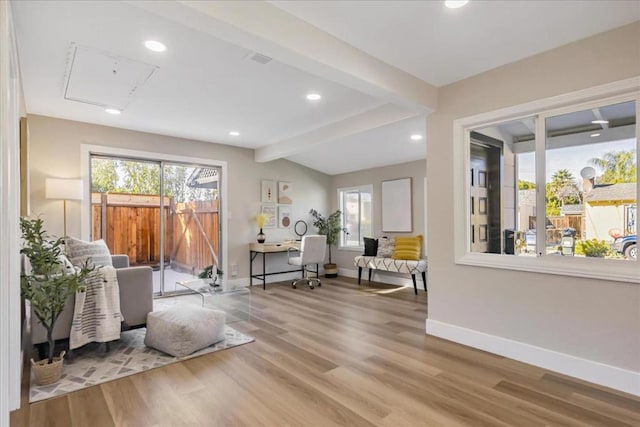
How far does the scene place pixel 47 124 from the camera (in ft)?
13.8

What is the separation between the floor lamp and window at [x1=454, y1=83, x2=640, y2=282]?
428 cm

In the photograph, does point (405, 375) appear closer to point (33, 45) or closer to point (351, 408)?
point (351, 408)

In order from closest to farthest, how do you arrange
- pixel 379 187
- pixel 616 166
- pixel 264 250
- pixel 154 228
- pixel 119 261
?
pixel 616 166 < pixel 119 261 < pixel 154 228 < pixel 264 250 < pixel 379 187

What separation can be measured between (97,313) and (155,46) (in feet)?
7.00

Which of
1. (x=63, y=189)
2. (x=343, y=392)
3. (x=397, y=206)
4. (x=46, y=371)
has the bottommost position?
(x=343, y=392)

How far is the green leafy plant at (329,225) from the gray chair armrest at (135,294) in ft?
13.6

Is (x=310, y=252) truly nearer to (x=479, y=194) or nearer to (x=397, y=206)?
(x=397, y=206)

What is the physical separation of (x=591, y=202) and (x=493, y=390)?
157 centimetres


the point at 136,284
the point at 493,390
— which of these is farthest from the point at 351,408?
the point at 136,284

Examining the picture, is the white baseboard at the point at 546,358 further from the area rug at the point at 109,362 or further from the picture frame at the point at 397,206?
the picture frame at the point at 397,206

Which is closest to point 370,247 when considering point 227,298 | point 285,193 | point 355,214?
point 355,214

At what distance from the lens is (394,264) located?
5.41 meters

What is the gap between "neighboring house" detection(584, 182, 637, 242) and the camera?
2352 mm

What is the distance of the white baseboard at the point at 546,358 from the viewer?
2.27m
